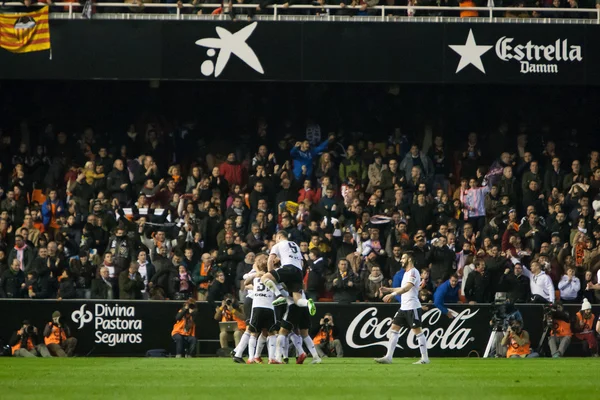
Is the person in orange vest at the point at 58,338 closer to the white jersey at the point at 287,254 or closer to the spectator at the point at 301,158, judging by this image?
the white jersey at the point at 287,254

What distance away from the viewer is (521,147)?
2927 centimetres

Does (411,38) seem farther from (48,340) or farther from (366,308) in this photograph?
(48,340)

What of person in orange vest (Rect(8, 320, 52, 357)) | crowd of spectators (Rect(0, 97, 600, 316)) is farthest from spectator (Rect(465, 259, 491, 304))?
person in orange vest (Rect(8, 320, 52, 357))

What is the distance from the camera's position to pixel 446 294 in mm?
24188

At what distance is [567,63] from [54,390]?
720 inches

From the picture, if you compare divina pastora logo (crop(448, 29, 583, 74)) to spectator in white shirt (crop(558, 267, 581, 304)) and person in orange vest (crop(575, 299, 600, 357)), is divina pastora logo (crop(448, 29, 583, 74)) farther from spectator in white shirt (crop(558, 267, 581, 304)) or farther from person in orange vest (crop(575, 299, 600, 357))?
person in orange vest (crop(575, 299, 600, 357))

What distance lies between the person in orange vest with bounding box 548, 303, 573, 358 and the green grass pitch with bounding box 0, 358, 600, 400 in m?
3.53

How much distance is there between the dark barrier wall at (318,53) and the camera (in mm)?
28188

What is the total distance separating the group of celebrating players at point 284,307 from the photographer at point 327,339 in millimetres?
3460

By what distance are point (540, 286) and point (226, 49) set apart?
9474mm

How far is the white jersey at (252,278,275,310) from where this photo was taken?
19469 millimetres

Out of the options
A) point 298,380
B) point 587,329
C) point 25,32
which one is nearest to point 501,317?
point 587,329

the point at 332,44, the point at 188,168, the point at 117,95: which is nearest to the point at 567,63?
the point at 332,44

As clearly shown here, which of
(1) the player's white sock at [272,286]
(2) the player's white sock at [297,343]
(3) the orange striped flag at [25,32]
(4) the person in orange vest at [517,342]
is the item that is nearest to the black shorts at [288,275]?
(1) the player's white sock at [272,286]
